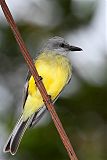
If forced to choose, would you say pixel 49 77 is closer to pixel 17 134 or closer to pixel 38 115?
pixel 38 115

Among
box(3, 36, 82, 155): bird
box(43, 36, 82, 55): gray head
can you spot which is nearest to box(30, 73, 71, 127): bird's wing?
box(3, 36, 82, 155): bird

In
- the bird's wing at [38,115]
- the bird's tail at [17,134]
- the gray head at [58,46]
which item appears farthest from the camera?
the gray head at [58,46]

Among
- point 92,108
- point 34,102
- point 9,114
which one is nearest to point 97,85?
point 92,108

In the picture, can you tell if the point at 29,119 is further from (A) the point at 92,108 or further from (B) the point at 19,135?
(A) the point at 92,108

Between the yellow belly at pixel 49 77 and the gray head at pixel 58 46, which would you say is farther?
the gray head at pixel 58 46

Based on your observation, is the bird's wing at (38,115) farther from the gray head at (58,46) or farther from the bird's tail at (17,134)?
the gray head at (58,46)

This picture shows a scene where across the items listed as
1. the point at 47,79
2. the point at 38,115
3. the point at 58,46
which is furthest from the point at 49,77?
the point at 58,46

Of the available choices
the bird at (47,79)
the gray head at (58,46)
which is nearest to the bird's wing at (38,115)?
the bird at (47,79)
